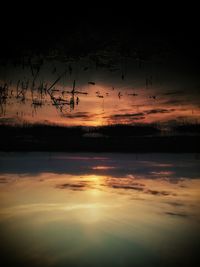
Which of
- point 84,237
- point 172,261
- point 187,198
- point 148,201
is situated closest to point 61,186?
point 148,201

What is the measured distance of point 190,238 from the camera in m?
7.59

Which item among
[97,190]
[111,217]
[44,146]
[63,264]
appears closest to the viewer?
[63,264]

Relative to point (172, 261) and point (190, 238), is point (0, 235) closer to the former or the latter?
point (172, 261)

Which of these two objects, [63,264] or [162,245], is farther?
[162,245]

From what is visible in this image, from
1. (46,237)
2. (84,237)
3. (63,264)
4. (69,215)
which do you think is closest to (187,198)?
(69,215)

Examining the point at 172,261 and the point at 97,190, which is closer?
the point at 172,261

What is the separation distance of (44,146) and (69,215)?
52.7 m

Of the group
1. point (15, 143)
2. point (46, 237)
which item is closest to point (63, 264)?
point (46, 237)

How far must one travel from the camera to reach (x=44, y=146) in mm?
61250

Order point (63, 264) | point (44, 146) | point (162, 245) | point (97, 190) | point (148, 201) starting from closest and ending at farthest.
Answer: point (63, 264)
point (162, 245)
point (148, 201)
point (97, 190)
point (44, 146)

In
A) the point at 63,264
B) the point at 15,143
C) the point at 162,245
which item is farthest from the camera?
the point at 15,143

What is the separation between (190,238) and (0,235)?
459 centimetres

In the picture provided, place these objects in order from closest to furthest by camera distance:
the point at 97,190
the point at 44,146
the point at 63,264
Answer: the point at 63,264 → the point at 97,190 → the point at 44,146

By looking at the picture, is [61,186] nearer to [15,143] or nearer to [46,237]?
[46,237]
